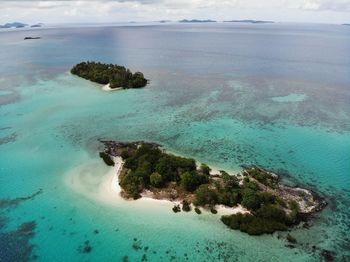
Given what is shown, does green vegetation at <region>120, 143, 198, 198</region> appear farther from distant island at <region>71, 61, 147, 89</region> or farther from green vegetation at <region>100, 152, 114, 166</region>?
distant island at <region>71, 61, 147, 89</region>

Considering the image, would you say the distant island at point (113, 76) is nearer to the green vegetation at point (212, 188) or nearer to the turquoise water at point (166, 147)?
the turquoise water at point (166, 147)

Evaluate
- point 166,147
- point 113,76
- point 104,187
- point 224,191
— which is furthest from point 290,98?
point 104,187

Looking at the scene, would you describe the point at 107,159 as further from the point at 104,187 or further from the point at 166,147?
the point at 166,147

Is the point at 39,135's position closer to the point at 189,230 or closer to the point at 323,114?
the point at 189,230

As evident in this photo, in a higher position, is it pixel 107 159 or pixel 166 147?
pixel 107 159

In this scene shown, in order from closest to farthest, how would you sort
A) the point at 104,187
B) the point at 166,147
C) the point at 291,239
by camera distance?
the point at 291,239 < the point at 104,187 < the point at 166,147

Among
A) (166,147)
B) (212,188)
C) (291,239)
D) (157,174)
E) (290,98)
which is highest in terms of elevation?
(157,174)

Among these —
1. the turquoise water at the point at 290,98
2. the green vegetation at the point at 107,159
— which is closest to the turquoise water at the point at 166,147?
the turquoise water at the point at 290,98

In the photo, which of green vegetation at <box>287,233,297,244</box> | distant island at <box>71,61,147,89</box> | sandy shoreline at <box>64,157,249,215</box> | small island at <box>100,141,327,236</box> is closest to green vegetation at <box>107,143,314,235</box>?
small island at <box>100,141,327,236</box>
